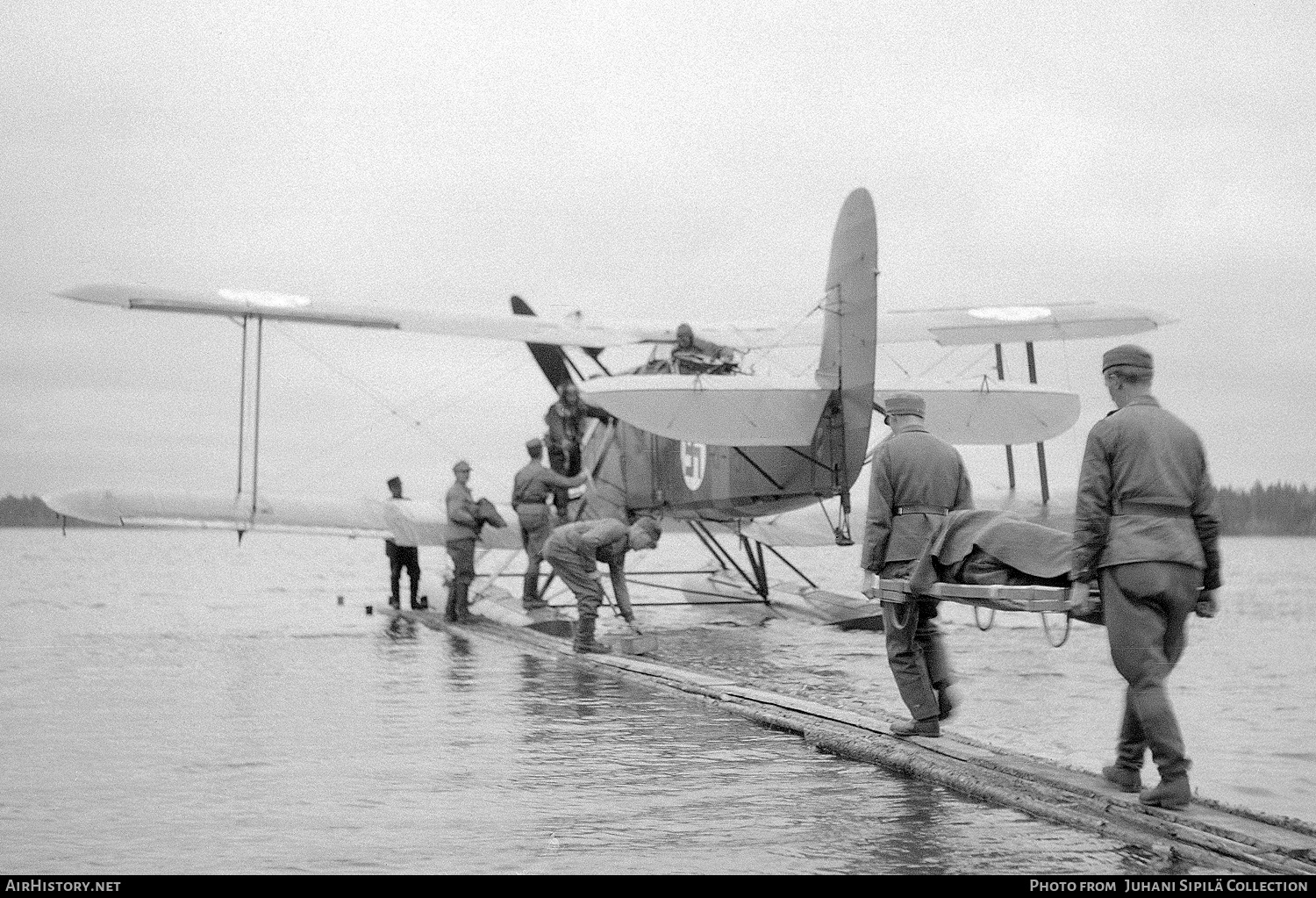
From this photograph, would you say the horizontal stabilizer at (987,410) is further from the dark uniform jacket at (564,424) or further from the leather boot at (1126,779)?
the leather boot at (1126,779)

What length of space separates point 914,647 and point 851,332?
6.34 meters

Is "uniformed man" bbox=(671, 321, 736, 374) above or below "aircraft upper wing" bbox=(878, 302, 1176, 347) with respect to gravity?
below

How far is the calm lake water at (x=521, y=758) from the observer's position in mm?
4672

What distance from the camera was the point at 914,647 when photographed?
21.9ft

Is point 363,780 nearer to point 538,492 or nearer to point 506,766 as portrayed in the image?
point 506,766

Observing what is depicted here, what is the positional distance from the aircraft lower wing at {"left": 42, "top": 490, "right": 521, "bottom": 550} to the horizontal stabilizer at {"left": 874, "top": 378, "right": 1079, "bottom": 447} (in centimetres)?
621

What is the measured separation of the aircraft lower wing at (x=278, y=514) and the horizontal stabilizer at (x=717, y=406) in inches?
199

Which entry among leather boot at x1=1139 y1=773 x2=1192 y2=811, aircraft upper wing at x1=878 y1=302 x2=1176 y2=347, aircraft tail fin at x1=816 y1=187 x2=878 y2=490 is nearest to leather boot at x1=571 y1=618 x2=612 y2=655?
aircraft tail fin at x1=816 y1=187 x2=878 y2=490

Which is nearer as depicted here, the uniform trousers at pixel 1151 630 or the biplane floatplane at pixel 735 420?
the uniform trousers at pixel 1151 630

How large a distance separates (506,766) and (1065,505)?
1295 cm

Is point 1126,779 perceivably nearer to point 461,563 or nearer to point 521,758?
point 521,758

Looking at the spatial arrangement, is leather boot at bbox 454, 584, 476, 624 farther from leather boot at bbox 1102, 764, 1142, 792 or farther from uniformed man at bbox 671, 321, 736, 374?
leather boot at bbox 1102, 764, 1142, 792

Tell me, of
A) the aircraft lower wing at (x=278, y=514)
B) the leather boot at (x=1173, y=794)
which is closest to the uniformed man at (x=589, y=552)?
the aircraft lower wing at (x=278, y=514)

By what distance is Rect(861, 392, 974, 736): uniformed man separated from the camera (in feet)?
21.7
